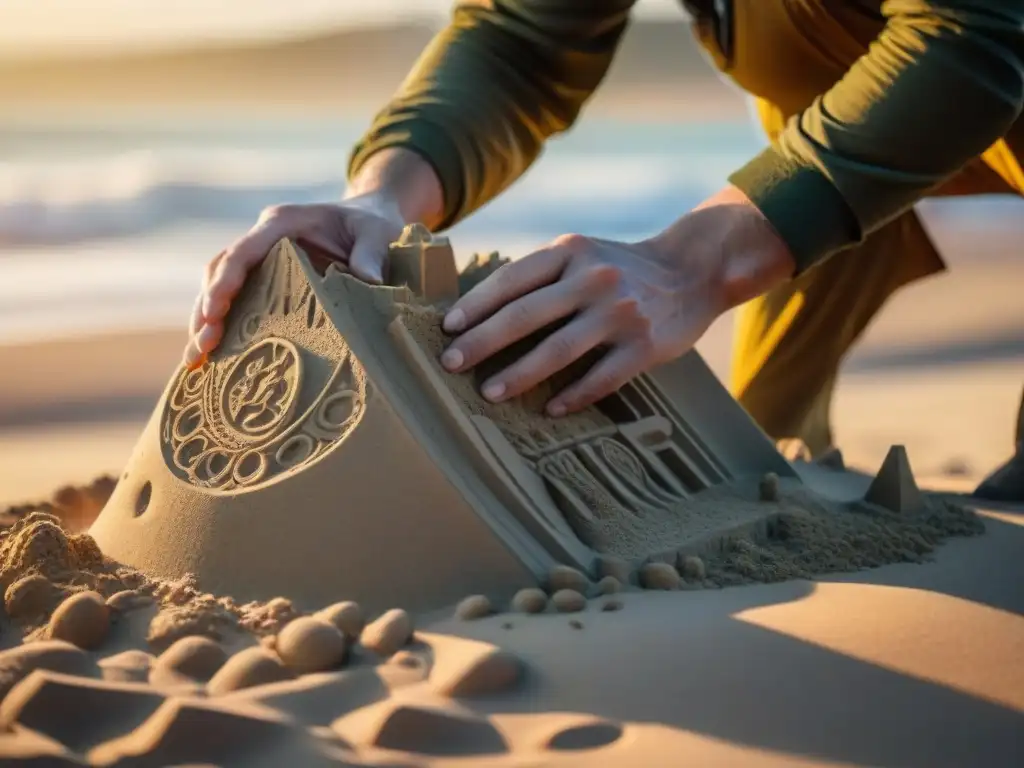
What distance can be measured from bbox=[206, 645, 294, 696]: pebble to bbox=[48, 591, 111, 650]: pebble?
0.72 ft

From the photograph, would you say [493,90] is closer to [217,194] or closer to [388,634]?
[388,634]

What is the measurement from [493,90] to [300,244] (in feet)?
2.30

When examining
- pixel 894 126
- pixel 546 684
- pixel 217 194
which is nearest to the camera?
pixel 546 684

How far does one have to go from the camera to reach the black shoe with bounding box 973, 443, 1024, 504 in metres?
2.45

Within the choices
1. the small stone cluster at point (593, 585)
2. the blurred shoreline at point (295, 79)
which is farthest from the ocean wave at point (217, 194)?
the small stone cluster at point (593, 585)

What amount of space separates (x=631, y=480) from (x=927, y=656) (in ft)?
1.95

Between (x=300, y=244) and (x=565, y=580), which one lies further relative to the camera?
(x=300, y=244)

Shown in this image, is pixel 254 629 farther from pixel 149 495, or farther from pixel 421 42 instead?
pixel 421 42

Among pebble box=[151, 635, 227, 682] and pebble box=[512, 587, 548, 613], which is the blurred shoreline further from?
pebble box=[151, 635, 227, 682]

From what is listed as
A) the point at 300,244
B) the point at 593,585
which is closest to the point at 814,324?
the point at 300,244

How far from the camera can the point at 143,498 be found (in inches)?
72.1

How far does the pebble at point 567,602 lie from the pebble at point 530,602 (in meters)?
0.01

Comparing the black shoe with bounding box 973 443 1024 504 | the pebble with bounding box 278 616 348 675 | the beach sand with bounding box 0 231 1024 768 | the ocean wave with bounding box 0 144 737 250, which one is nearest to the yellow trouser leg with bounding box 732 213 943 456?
the black shoe with bounding box 973 443 1024 504

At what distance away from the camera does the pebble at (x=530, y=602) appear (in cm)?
151
